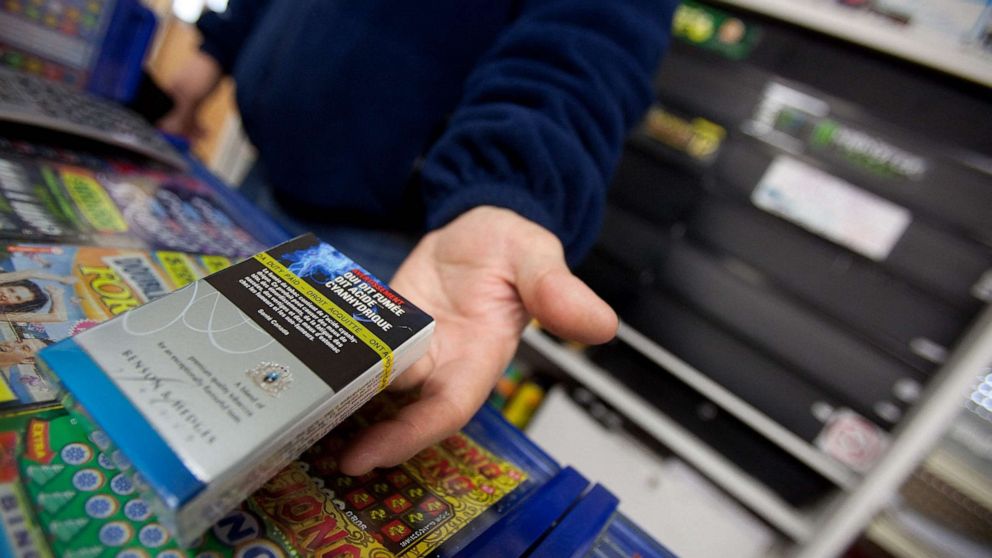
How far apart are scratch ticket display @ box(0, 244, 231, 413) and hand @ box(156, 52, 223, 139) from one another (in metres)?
0.64

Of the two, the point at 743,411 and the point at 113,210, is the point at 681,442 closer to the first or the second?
the point at 743,411

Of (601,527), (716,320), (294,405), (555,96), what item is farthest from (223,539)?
(716,320)

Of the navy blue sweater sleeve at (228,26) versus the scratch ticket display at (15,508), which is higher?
the navy blue sweater sleeve at (228,26)

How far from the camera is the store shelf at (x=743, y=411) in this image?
948mm

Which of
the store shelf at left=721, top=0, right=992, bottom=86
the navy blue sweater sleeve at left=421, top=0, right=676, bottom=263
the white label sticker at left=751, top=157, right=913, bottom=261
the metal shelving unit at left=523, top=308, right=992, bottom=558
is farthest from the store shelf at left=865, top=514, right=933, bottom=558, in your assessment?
the navy blue sweater sleeve at left=421, top=0, right=676, bottom=263

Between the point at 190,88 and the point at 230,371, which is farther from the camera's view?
the point at 190,88

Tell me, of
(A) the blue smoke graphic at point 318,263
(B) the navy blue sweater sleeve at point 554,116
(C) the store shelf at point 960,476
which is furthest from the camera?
(C) the store shelf at point 960,476

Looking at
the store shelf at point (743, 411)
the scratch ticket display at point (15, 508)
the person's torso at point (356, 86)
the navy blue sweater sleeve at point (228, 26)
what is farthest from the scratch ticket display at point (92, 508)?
the store shelf at point (743, 411)

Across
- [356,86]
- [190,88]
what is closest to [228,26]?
[190,88]

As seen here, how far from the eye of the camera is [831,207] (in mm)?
907

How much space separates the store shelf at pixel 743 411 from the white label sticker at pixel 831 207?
0.36m

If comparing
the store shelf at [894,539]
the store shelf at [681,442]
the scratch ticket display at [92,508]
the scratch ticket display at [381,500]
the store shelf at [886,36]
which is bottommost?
the store shelf at [681,442]

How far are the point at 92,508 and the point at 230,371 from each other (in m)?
0.09

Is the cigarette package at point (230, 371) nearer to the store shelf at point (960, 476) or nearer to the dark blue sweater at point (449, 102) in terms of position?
the dark blue sweater at point (449, 102)
